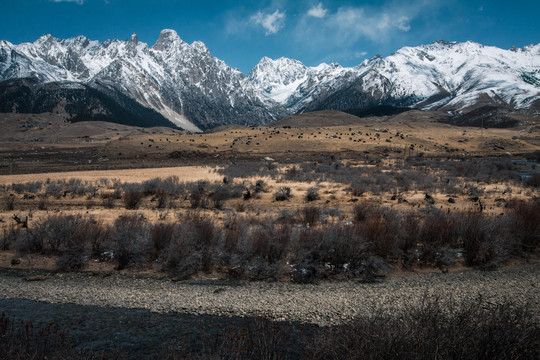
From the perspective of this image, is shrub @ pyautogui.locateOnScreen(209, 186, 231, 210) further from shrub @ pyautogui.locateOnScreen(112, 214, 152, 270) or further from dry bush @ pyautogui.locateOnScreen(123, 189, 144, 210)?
shrub @ pyautogui.locateOnScreen(112, 214, 152, 270)

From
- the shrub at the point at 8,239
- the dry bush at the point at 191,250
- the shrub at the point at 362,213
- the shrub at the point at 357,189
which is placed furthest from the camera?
the shrub at the point at 357,189

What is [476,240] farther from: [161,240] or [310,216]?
[161,240]

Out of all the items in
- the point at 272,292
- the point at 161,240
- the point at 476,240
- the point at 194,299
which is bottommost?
the point at 194,299

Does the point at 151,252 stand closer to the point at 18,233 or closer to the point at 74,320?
the point at 74,320

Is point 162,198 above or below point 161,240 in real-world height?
above

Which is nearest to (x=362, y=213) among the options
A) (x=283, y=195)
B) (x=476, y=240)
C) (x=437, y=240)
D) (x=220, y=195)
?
(x=437, y=240)

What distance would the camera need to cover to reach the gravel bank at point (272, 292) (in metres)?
7.60

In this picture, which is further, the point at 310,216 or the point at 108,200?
the point at 108,200

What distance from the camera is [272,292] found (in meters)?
8.52

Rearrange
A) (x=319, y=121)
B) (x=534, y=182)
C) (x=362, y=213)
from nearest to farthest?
(x=362, y=213) → (x=534, y=182) → (x=319, y=121)

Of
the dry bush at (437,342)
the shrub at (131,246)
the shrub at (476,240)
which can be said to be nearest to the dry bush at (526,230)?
the shrub at (476,240)

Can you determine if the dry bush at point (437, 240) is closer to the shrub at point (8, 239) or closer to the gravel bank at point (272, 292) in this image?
the gravel bank at point (272, 292)

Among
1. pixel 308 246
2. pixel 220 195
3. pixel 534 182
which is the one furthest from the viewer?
pixel 534 182

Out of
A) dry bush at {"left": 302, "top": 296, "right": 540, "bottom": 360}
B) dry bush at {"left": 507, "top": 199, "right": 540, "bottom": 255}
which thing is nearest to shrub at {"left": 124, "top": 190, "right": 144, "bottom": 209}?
dry bush at {"left": 302, "top": 296, "right": 540, "bottom": 360}
